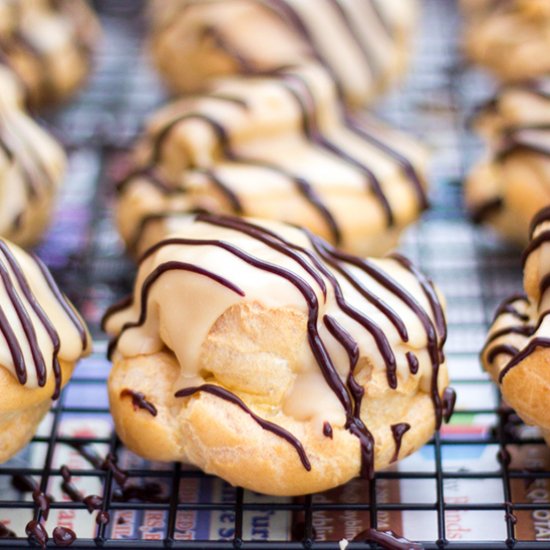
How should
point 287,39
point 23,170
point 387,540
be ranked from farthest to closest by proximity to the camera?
point 287,39, point 23,170, point 387,540

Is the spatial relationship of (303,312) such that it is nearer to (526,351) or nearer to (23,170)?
(526,351)

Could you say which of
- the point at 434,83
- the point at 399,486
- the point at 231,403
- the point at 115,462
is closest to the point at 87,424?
the point at 115,462

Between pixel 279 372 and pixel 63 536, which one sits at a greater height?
pixel 279 372

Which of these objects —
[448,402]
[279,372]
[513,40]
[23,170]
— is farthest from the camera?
[513,40]

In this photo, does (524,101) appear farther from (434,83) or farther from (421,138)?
(434,83)

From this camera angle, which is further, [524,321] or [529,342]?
[524,321]

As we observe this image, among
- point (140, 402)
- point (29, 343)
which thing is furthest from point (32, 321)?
point (140, 402)
